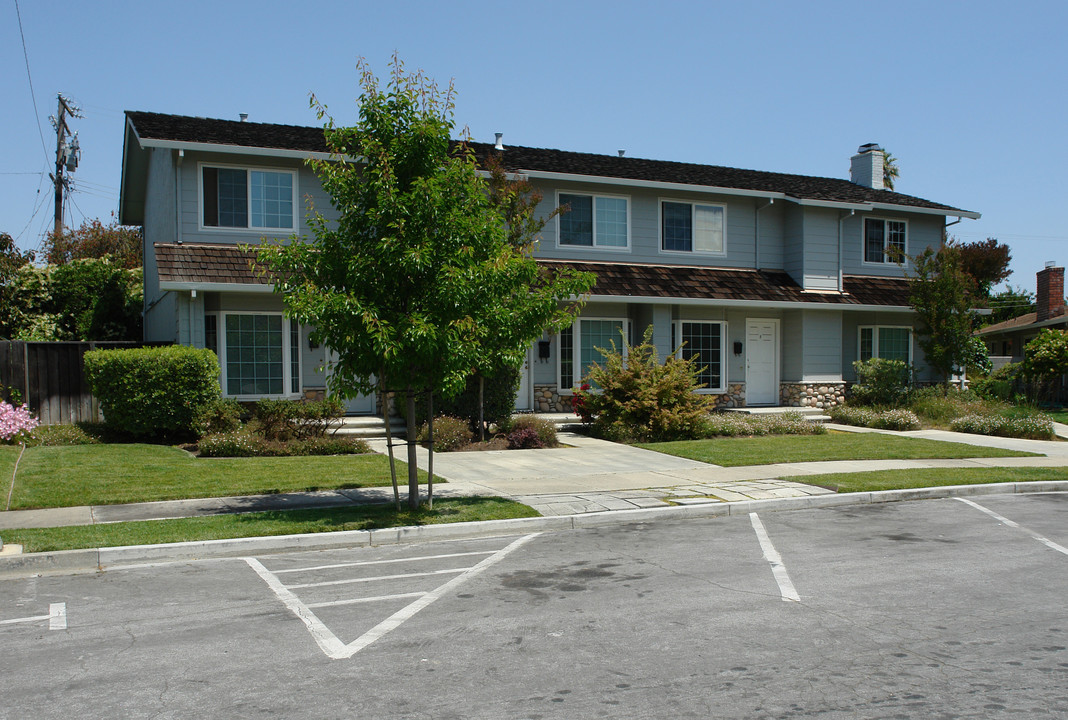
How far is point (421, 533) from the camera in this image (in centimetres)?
916

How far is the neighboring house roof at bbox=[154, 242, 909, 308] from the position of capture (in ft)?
55.5

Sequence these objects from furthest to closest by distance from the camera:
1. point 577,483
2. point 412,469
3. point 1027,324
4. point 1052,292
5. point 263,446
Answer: point 1027,324
point 1052,292
point 263,446
point 577,483
point 412,469

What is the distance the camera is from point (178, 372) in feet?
50.4

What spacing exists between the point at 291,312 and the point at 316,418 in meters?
7.19

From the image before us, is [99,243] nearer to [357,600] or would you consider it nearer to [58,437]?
[58,437]

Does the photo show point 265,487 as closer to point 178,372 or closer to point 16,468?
point 16,468

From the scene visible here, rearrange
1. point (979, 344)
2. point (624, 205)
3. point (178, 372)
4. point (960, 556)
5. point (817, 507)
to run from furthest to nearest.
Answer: point (979, 344) < point (624, 205) < point (178, 372) < point (817, 507) < point (960, 556)

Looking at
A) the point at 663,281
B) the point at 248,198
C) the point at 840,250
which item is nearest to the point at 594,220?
the point at 663,281

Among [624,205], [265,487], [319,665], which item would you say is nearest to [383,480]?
[265,487]

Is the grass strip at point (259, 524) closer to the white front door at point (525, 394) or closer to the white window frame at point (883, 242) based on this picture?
the white front door at point (525, 394)

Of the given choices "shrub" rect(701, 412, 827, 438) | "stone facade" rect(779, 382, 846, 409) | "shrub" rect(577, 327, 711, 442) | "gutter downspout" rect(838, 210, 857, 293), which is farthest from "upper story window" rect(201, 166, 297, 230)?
"gutter downspout" rect(838, 210, 857, 293)

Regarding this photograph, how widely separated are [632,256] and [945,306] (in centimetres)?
830

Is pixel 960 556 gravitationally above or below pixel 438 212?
below

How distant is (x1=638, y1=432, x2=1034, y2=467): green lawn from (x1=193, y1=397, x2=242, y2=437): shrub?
7953 millimetres
